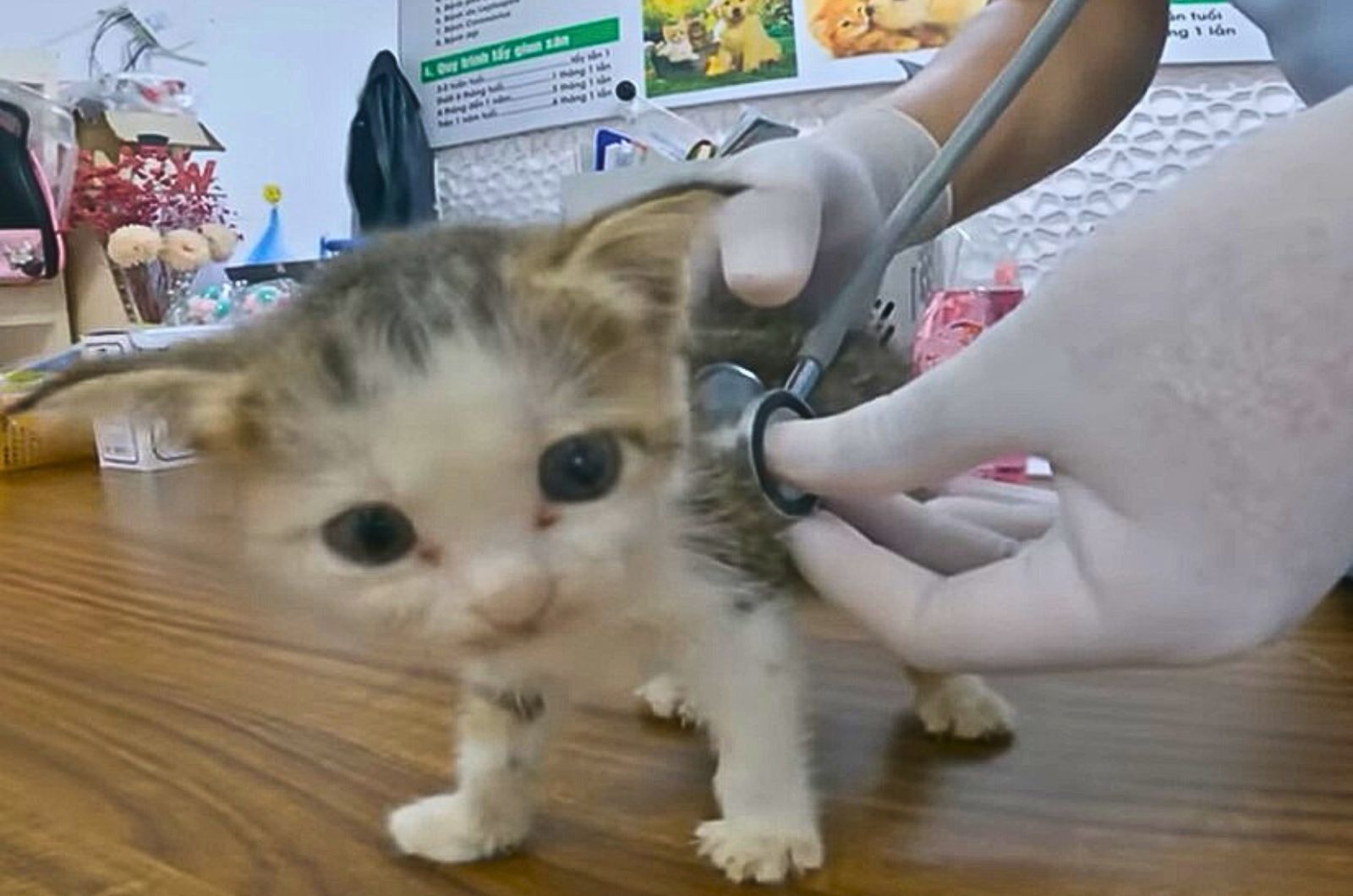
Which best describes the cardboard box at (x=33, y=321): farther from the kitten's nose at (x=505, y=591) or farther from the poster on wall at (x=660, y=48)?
the kitten's nose at (x=505, y=591)

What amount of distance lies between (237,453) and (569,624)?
112 mm

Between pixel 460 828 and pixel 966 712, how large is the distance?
21 centimetres

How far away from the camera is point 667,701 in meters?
0.62

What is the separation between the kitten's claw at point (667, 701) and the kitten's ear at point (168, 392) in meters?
0.21

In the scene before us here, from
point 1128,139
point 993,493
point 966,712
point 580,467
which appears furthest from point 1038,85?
point 1128,139

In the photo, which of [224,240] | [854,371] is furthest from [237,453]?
[224,240]

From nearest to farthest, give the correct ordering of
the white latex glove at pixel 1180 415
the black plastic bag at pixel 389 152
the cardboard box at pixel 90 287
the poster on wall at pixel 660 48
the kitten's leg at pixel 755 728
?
the white latex glove at pixel 1180 415 < the kitten's leg at pixel 755 728 < the poster on wall at pixel 660 48 < the cardboard box at pixel 90 287 < the black plastic bag at pixel 389 152

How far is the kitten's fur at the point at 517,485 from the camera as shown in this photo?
1.28 ft

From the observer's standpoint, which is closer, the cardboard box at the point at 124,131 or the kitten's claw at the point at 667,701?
the kitten's claw at the point at 667,701

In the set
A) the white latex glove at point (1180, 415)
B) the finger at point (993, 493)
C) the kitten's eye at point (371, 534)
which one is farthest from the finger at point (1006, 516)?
the kitten's eye at point (371, 534)

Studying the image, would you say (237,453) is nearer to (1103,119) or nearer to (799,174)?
(799,174)

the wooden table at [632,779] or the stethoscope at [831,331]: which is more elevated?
the stethoscope at [831,331]

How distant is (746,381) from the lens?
53 cm

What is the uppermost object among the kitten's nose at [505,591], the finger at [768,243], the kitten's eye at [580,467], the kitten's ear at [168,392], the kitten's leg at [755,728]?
the finger at [768,243]
